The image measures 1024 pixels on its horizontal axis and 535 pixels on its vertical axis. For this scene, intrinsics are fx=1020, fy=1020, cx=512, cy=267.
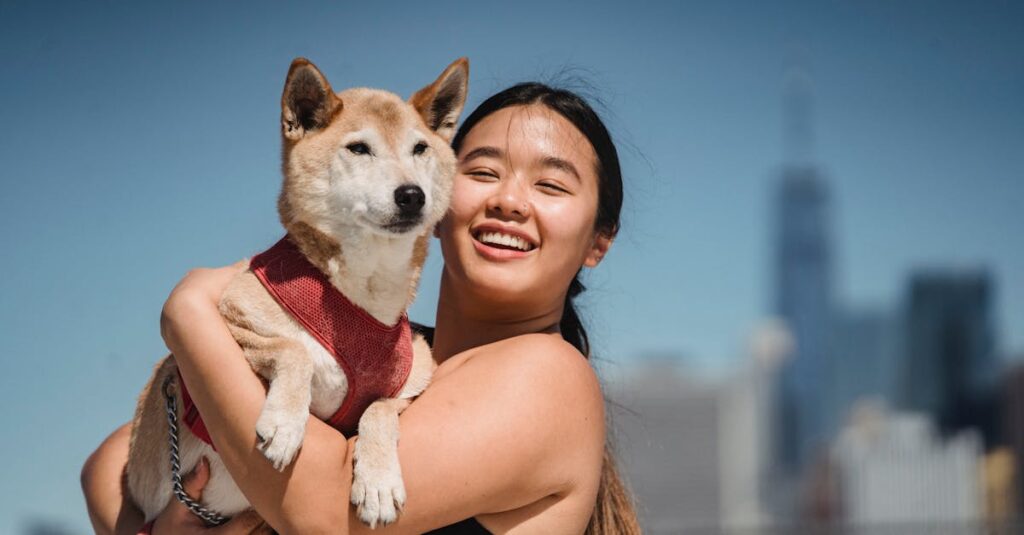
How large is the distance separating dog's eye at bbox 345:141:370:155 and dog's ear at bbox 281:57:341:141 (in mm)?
151

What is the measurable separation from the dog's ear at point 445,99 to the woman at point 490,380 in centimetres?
13

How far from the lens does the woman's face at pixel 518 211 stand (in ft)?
13.5

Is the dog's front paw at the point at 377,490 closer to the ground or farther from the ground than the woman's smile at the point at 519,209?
closer to the ground

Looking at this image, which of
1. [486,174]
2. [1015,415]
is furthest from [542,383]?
[1015,415]

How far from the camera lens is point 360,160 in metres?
3.87

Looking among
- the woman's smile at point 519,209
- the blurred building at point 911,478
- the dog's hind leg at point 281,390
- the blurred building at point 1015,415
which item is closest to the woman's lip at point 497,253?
the woman's smile at point 519,209

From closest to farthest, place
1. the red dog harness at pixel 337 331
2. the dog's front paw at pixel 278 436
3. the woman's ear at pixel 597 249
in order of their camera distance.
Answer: the dog's front paw at pixel 278 436, the red dog harness at pixel 337 331, the woman's ear at pixel 597 249

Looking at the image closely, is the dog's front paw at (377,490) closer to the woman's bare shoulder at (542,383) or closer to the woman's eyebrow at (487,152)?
the woman's bare shoulder at (542,383)

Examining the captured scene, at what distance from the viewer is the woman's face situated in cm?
412

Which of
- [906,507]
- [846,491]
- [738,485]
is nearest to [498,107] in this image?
[906,507]

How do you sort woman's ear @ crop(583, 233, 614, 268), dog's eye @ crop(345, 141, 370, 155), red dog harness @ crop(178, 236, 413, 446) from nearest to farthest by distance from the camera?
1. red dog harness @ crop(178, 236, 413, 446)
2. dog's eye @ crop(345, 141, 370, 155)
3. woman's ear @ crop(583, 233, 614, 268)

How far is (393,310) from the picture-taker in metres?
3.77

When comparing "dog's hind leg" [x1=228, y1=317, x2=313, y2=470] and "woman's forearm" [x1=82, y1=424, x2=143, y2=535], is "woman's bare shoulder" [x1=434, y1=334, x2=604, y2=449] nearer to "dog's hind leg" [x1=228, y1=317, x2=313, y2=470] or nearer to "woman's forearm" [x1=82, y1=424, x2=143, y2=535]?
"dog's hind leg" [x1=228, y1=317, x2=313, y2=470]

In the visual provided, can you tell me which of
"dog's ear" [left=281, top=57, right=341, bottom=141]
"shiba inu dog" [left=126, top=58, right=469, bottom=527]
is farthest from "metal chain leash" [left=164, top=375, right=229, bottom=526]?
"dog's ear" [left=281, top=57, right=341, bottom=141]
